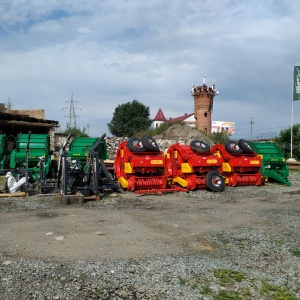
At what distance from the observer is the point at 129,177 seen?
481 inches

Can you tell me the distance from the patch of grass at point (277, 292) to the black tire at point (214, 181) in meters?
7.73

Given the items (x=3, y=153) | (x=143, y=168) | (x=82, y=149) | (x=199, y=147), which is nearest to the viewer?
(x=143, y=168)

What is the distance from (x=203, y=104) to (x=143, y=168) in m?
42.8

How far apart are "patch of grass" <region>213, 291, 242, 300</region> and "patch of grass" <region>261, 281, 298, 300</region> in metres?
0.32

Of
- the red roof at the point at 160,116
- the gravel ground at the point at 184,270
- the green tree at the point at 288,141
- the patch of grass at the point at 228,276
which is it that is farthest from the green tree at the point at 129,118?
the patch of grass at the point at 228,276

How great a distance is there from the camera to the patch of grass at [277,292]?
13.0 ft

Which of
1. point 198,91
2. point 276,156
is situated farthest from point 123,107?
point 276,156

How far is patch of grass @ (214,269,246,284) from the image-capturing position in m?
4.39

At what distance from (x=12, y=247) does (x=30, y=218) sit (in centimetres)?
213

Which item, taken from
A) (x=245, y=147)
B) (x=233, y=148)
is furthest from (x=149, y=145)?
(x=245, y=147)

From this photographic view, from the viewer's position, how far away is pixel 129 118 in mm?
63594

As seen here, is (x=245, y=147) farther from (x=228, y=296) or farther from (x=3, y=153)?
(x=228, y=296)

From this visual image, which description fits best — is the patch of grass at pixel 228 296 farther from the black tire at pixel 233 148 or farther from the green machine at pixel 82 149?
the black tire at pixel 233 148

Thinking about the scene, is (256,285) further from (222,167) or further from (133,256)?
(222,167)
